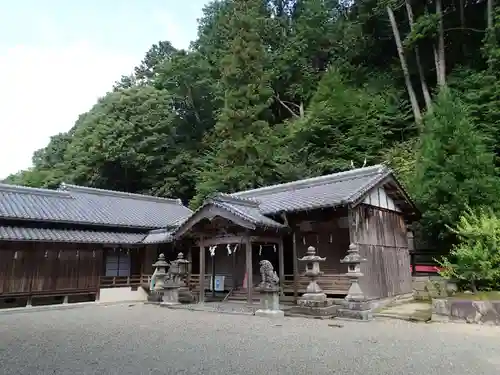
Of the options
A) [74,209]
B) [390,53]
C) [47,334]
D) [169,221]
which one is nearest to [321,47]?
[390,53]

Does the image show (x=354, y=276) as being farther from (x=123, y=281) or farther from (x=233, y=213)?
(x=123, y=281)

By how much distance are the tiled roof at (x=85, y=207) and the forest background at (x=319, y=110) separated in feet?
14.1

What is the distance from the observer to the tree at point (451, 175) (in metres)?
15.4

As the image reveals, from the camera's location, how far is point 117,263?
62.7 feet

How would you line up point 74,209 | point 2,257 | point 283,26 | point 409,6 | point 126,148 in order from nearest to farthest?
point 2,257
point 74,209
point 409,6
point 126,148
point 283,26

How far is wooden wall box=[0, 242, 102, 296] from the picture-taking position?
1523 centimetres

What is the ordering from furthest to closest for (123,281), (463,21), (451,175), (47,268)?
(463,21), (123,281), (47,268), (451,175)

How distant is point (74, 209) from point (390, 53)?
2508cm

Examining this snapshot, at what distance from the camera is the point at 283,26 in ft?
123

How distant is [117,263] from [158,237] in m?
2.57

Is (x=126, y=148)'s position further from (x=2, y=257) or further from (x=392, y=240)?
(x=392, y=240)

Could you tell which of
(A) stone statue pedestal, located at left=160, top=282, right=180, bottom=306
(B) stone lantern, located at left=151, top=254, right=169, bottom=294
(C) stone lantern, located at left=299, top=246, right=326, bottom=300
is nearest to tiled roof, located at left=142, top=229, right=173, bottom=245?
A: (B) stone lantern, located at left=151, top=254, right=169, bottom=294

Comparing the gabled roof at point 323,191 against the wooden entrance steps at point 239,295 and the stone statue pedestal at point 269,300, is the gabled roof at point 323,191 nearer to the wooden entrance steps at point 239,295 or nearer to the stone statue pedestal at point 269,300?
the stone statue pedestal at point 269,300

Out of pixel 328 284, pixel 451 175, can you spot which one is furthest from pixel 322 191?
pixel 451 175
